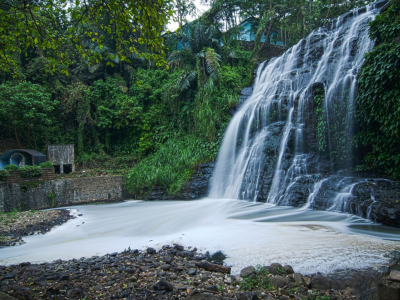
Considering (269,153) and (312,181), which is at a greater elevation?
(269,153)

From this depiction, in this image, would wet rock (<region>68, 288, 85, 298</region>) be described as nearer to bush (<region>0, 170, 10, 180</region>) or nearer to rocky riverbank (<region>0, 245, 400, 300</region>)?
rocky riverbank (<region>0, 245, 400, 300</region>)

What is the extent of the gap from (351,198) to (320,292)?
533 cm

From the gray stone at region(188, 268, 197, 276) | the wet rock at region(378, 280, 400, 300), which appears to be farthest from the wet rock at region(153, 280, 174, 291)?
the wet rock at region(378, 280, 400, 300)

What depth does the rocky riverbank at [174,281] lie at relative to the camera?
3.26 meters

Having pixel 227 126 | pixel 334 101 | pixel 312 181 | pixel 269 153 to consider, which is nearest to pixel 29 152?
pixel 227 126

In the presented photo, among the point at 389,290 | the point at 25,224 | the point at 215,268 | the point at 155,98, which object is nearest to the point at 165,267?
the point at 215,268

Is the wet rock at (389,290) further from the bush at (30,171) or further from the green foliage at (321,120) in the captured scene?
the bush at (30,171)

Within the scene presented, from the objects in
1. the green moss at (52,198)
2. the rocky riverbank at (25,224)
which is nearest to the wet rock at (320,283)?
the rocky riverbank at (25,224)

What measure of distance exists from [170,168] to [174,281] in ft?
32.5

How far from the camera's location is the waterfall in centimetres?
1007

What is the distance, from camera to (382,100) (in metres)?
8.39

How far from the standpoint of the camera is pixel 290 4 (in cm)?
1953

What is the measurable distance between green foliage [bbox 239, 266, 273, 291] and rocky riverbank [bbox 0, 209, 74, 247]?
17.5 ft

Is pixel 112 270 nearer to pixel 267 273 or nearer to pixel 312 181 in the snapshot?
pixel 267 273
